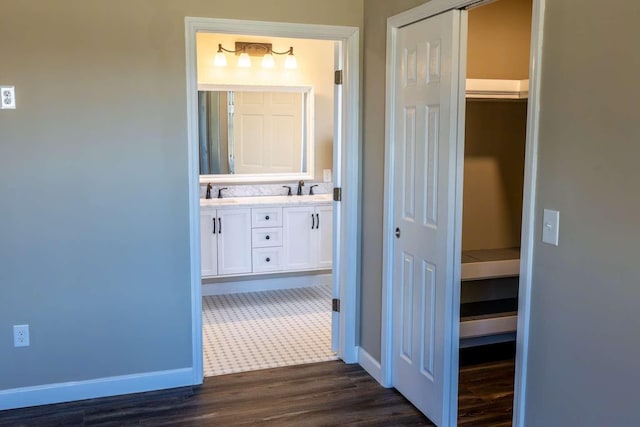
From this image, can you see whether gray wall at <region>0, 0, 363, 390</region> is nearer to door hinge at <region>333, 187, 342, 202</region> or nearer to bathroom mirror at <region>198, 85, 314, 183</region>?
door hinge at <region>333, 187, 342, 202</region>

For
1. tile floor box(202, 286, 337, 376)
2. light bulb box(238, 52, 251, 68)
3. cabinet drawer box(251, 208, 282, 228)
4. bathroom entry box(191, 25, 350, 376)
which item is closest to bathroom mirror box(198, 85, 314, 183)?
bathroom entry box(191, 25, 350, 376)

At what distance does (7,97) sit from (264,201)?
2502mm

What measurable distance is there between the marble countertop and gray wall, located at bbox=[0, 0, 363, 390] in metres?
1.66

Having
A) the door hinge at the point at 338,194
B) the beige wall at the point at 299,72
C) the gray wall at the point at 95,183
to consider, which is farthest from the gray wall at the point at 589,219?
the beige wall at the point at 299,72

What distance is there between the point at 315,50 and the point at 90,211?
3.03 meters

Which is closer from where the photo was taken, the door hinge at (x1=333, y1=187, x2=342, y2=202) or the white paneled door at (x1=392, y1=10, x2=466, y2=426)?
the white paneled door at (x1=392, y1=10, x2=466, y2=426)

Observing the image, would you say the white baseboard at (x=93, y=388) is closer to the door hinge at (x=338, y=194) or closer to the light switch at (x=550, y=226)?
the door hinge at (x=338, y=194)

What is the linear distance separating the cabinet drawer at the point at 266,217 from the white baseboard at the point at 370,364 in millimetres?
1727

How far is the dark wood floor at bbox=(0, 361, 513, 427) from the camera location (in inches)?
115

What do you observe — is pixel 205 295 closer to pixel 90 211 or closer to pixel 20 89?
pixel 90 211

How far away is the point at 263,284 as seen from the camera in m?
5.40

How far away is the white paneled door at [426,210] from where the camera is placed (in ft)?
8.64

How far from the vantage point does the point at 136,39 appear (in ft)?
9.89

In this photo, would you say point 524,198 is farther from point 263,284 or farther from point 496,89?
point 263,284
